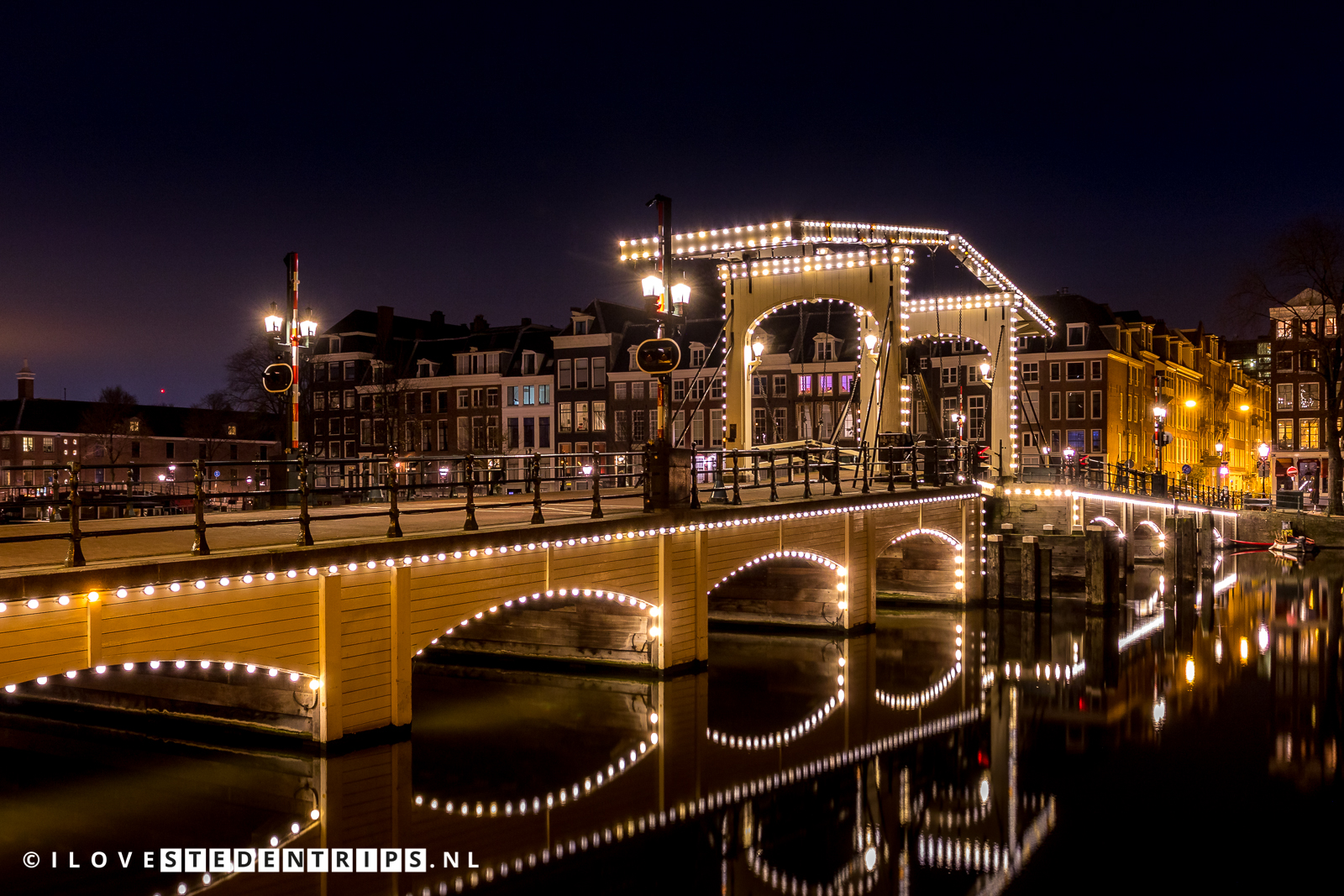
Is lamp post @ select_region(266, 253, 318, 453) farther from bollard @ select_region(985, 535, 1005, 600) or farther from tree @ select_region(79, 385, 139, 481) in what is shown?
tree @ select_region(79, 385, 139, 481)

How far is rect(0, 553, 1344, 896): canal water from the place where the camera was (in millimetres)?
8969

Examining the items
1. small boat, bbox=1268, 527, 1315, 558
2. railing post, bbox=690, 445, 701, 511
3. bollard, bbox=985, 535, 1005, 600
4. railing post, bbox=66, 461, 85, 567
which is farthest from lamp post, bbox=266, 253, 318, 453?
small boat, bbox=1268, 527, 1315, 558

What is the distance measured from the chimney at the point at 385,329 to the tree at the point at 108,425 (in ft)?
53.5

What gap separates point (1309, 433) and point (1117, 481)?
37122 millimetres

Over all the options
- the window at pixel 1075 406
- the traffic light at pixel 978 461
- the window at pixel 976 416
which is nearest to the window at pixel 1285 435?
the window at pixel 1075 406

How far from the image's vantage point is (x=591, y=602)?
16453 mm

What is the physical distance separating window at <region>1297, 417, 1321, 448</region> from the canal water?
1977 inches

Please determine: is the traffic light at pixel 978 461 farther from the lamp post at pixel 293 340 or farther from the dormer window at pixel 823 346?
the dormer window at pixel 823 346

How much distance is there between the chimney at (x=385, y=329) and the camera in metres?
62.9

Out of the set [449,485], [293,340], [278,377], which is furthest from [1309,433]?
[449,485]

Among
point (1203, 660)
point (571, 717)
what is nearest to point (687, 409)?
point (1203, 660)

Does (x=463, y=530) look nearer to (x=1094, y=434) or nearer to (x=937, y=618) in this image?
(x=937, y=618)

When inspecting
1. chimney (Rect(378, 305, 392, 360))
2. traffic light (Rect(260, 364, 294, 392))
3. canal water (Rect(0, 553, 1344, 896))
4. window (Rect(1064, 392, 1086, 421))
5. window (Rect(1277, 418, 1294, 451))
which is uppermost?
chimney (Rect(378, 305, 392, 360))

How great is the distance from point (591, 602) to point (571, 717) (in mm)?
2836
